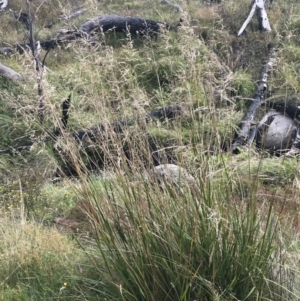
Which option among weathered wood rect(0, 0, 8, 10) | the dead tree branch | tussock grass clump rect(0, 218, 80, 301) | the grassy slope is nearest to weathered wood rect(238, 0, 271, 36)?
the grassy slope

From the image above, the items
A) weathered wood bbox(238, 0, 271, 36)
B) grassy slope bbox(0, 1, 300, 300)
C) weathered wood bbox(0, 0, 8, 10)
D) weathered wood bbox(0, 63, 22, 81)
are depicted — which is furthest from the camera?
weathered wood bbox(0, 0, 8, 10)

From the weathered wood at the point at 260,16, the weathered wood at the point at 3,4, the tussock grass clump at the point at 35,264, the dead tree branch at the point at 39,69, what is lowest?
the tussock grass clump at the point at 35,264

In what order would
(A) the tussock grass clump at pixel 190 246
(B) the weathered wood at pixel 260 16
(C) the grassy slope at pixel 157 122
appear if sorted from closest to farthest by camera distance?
(A) the tussock grass clump at pixel 190 246 < (C) the grassy slope at pixel 157 122 < (B) the weathered wood at pixel 260 16

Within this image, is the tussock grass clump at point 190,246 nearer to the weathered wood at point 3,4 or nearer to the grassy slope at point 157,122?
the grassy slope at point 157,122

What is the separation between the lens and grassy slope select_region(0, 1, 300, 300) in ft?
9.70

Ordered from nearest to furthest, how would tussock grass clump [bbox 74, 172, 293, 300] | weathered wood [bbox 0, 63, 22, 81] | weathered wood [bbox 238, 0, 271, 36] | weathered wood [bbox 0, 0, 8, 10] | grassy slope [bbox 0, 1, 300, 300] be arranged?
tussock grass clump [bbox 74, 172, 293, 300] < grassy slope [bbox 0, 1, 300, 300] < weathered wood [bbox 0, 63, 22, 81] < weathered wood [bbox 238, 0, 271, 36] < weathered wood [bbox 0, 0, 8, 10]

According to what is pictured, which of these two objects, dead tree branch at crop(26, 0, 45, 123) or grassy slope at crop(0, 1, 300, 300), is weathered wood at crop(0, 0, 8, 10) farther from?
dead tree branch at crop(26, 0, 45, 123)

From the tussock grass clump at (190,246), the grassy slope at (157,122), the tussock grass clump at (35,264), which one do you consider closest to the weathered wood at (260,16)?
the grassy slope at (157,122)

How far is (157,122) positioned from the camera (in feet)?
10.5

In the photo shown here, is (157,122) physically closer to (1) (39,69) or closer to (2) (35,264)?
(2) (35,264)

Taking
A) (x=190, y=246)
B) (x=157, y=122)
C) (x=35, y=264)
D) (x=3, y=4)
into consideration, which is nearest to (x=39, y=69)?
(x=35, y=264)

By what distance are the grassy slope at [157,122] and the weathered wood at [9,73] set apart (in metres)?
0.17

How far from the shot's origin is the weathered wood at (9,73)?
9.63 m

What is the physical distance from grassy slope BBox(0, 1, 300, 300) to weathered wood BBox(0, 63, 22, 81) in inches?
6.8
